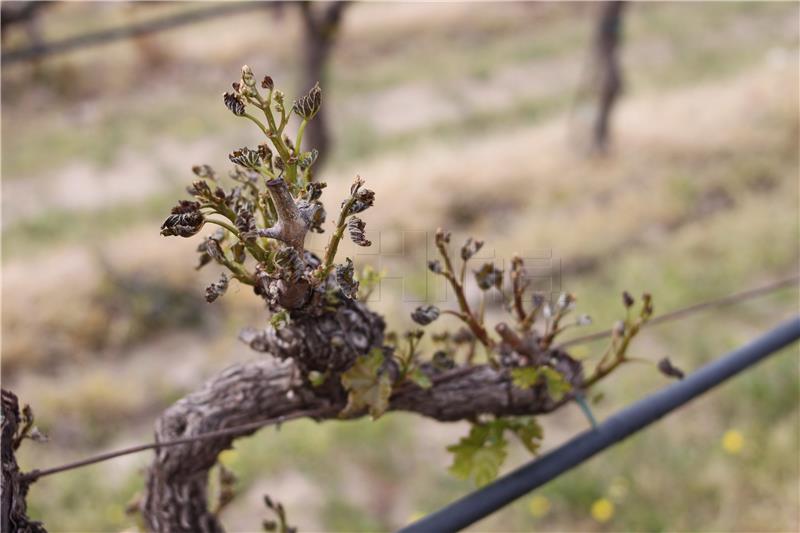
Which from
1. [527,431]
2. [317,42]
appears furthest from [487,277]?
[317,42]

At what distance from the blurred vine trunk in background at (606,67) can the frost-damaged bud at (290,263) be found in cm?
519

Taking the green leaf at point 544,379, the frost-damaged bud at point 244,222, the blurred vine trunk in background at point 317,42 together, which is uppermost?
the blurred vine trunk in background at point 317,42

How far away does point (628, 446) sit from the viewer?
2779 millimetres

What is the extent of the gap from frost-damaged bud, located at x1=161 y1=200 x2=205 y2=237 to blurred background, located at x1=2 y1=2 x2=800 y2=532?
0.80 metres

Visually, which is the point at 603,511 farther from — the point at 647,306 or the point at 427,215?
the point at 427,215

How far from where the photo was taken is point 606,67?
5.68 metres

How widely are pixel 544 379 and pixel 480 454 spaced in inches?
5.8

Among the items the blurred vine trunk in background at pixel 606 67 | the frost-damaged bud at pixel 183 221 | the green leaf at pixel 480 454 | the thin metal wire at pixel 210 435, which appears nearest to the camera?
the frost-damaged bud at pixel 183 221

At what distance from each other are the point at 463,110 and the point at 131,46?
467cm

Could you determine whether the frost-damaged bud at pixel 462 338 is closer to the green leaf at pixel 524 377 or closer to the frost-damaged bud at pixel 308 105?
the green leaf at pixel 524 377

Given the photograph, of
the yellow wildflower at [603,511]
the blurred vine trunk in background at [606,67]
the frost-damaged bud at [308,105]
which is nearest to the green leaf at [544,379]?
the frost-damaged bud at [308,105]

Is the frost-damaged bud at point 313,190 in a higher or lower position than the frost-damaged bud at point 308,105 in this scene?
lower

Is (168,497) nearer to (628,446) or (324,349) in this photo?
(324,349)

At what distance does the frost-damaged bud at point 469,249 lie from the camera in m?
1.03
